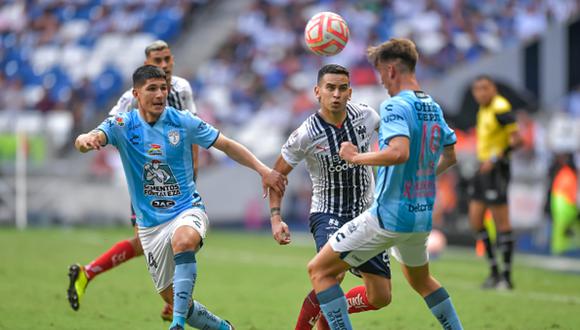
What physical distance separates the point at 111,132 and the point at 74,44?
20479 mm

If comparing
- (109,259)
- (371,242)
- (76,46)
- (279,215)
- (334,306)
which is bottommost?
(334,306)

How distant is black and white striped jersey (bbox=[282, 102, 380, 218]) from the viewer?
7.57m

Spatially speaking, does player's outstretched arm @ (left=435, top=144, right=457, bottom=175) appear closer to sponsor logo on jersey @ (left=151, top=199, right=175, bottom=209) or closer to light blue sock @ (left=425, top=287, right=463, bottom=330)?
light blue sock @ (left=425, top=287, right=463, bottom=330)

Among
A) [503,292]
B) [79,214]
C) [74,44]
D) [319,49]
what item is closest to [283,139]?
[79,214]

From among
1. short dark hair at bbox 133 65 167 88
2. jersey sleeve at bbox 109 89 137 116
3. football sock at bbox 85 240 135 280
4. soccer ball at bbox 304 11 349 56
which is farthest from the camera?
football sock at bbox 85 240 135 280

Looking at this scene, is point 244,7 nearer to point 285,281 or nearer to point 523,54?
point 523,54

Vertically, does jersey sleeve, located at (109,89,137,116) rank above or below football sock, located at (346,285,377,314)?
above

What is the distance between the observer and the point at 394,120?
6.30m

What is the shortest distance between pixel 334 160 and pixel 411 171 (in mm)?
1266

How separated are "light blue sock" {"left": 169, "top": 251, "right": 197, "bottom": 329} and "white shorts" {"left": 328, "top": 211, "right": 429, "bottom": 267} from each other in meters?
1.18

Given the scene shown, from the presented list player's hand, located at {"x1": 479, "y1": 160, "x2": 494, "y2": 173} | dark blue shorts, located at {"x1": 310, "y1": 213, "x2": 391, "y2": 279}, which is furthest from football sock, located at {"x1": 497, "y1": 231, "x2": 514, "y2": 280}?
dark blue shorts, located at {"x1": 310, "y1": 213, "x2": 391, "y2": 279}

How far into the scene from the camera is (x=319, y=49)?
26.7 ft

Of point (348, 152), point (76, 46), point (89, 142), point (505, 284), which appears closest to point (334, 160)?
point (348, 152)

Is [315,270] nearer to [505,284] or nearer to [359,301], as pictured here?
[359,301]
